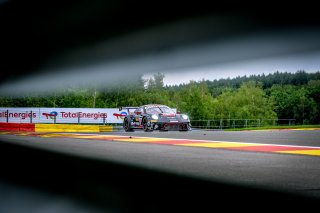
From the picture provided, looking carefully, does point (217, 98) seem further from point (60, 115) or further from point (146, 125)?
point (146, 125)

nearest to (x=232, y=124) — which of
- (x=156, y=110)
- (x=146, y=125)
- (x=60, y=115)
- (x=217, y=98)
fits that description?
(x=60, y=115)

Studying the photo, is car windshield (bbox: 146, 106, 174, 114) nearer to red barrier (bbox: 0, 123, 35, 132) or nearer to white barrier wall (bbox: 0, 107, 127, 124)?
red barrier (bbox: 0, 123, 35, 132)

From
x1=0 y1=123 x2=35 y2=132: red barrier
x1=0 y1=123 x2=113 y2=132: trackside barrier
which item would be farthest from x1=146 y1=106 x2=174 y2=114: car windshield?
x1=0 y1=123 x2=35 y2=132: red barrier

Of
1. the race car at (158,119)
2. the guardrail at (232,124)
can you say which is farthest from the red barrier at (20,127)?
the guardrail at (232,124)

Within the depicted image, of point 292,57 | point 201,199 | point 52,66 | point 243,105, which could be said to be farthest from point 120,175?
point 243,105

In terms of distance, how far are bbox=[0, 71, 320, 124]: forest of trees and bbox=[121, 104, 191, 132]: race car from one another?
1106 mm

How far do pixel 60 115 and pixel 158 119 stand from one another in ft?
51.4

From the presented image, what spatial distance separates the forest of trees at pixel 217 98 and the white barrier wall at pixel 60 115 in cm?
96

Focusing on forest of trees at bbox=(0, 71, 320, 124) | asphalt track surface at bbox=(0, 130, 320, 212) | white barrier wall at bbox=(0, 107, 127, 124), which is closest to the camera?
asphalt track surface at bbox=(0, 130, 320, 212)

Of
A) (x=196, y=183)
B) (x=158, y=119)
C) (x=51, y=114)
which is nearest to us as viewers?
(x=196, y=183)

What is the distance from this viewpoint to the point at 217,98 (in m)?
76.6

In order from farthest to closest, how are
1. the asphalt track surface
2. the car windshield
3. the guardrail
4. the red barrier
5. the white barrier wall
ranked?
the white barrier wall → the guardrail → the red barrier → the car windshield → the asphalt track surface

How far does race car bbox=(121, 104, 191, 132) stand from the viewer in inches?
727

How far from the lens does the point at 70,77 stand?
7078mm
